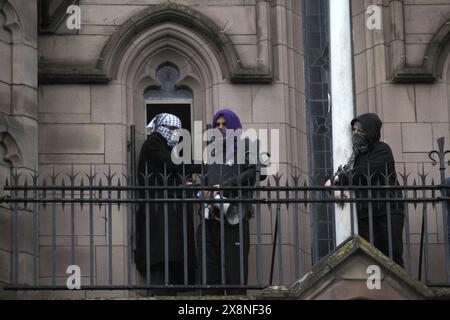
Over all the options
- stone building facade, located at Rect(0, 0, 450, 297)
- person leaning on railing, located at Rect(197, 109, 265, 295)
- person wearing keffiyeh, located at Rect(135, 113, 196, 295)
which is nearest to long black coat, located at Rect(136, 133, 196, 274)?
person wearing keffiyeh, located at Rect(135, 113, 196, 295)

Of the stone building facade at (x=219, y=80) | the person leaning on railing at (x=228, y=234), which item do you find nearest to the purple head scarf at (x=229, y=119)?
the person leaning on railing at (x=228, y=234)

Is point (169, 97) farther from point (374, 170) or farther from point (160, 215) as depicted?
point (374, 170)

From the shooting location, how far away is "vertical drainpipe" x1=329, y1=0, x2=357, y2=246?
2312 centimetres

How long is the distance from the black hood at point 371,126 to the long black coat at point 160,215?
5.86ft

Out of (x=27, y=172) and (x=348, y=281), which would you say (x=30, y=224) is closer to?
(x=27, y=172)

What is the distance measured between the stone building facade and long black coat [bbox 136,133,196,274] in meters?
0.40

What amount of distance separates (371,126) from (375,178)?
504 mm

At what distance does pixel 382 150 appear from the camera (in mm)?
22469

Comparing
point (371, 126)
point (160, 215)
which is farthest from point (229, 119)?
point (371, 126)

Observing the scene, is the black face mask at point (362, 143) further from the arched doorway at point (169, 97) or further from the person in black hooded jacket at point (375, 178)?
the arched doorway at point (169, 97)

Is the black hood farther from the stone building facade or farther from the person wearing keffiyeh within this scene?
the person wearing keffiyeh

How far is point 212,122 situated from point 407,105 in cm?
202

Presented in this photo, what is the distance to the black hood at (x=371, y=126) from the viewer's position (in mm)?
22516
